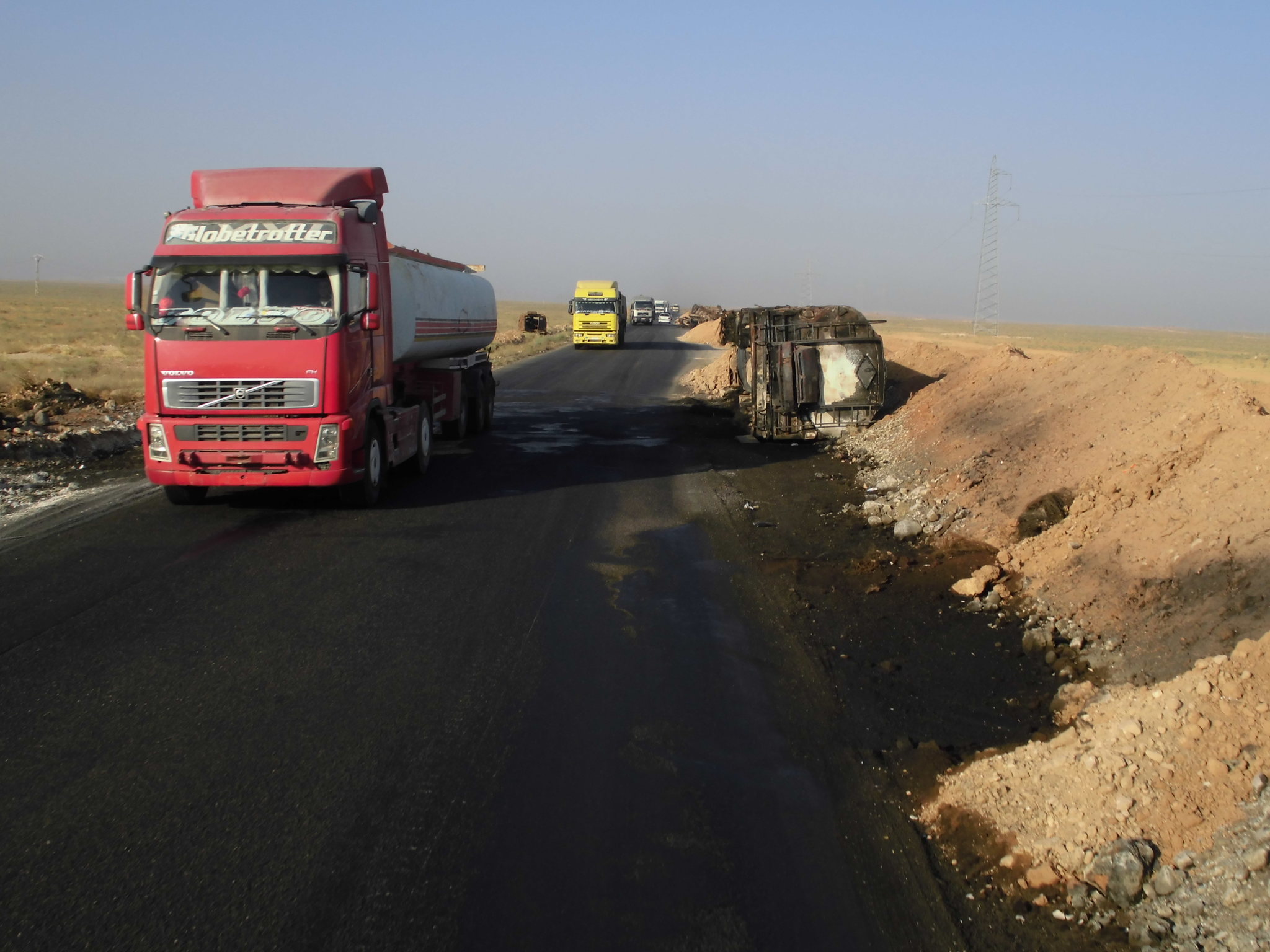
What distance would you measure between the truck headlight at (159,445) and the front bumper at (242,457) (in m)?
0.02

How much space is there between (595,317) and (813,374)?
33131 mm

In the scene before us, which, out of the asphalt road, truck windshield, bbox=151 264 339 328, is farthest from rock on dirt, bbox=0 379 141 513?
the asphalt road

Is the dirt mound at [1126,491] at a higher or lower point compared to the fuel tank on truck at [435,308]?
lower

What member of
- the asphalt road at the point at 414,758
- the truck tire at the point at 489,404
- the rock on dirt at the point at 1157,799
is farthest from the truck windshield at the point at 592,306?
the rock on dirt at the point at 1157,799

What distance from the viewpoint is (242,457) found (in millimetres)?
10945

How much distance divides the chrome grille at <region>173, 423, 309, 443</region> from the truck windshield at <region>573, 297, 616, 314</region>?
39.4 metres

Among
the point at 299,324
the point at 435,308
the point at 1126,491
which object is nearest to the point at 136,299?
the point at 299,324

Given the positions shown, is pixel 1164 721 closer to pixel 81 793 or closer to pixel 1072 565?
pixel 1072 565

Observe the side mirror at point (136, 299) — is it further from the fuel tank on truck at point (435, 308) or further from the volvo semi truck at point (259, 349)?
the fuel tank on truck at point (435, 308)

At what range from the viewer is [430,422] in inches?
608

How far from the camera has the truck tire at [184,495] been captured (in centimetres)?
1157

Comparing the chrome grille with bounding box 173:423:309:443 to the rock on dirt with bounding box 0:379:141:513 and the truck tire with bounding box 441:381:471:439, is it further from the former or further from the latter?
the truck tire with bounding box 441:381:471:439

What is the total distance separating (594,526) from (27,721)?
630cm

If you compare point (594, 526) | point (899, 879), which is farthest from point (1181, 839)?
point (594, 526)
